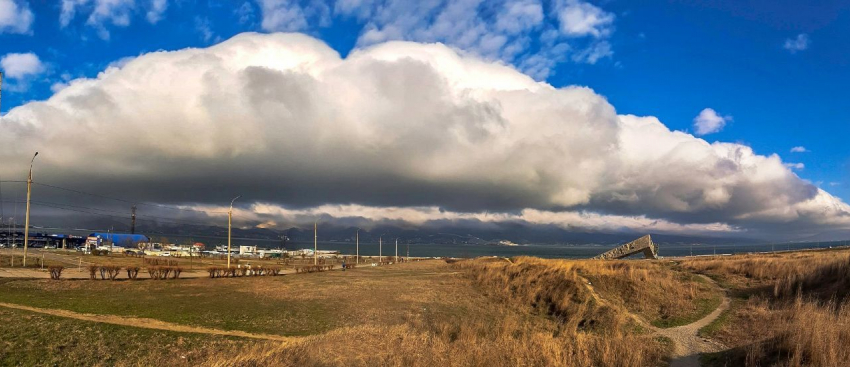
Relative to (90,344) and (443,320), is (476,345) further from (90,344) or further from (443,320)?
(90,344)

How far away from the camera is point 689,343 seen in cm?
1598

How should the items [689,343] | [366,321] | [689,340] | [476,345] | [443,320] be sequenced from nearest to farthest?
[476,345]
[689,343]
[689,340]
[366,321]
[443,320]

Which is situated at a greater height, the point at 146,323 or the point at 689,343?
the point at 146,323

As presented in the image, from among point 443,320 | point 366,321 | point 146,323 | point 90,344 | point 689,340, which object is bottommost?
point 443,320

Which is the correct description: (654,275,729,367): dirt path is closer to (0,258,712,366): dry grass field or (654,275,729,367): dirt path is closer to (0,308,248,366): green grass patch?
(0,258,712,366): dry grass field

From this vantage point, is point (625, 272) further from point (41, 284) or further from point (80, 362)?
point (41, 284)

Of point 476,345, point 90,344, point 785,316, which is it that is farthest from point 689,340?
point 90,344

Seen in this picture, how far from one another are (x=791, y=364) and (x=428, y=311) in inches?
722

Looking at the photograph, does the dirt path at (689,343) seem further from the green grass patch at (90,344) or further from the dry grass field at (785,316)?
the green grass patch at (90,344)

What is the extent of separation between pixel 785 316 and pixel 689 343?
351 cm

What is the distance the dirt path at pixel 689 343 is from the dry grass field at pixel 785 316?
51cm

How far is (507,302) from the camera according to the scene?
30688 mm

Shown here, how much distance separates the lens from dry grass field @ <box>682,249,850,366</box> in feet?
33.0

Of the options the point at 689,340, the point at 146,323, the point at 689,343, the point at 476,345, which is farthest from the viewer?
the point at 146,323
